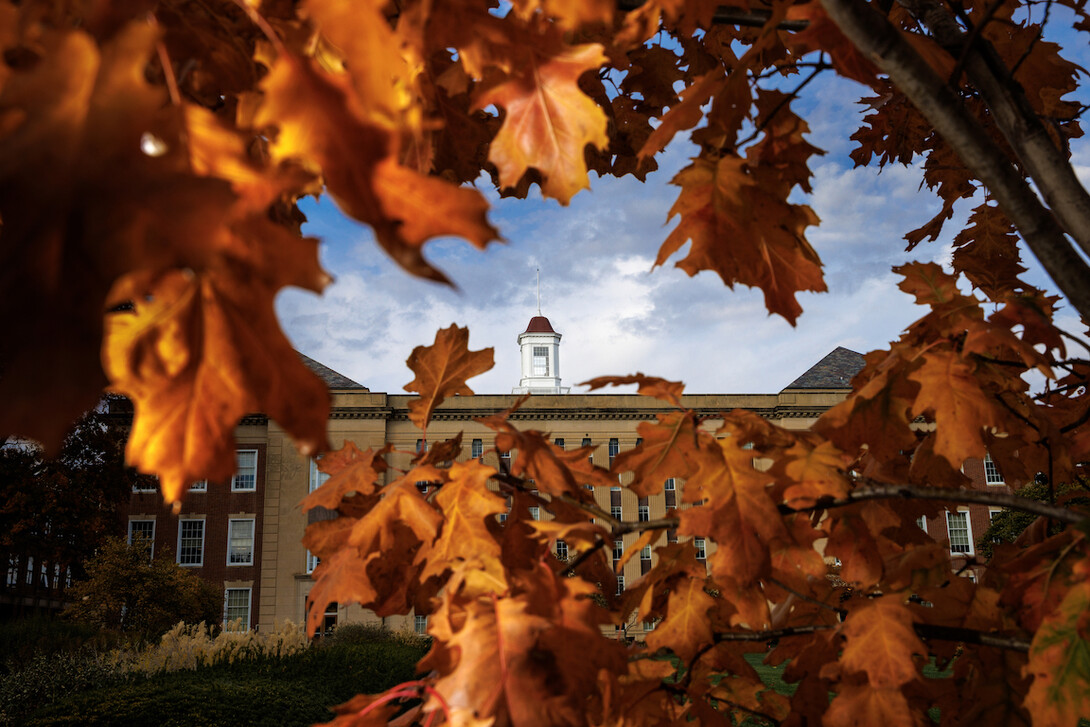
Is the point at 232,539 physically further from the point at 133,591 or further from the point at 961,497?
the point at 961,497

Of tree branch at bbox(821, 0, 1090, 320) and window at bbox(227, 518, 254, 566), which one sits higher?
tree branch at bbox(821, 0, 1090, 320)

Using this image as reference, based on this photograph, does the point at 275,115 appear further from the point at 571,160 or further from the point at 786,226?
the point at 786,226

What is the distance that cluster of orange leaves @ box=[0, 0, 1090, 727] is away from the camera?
57 centimetres

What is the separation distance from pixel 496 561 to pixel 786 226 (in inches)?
31.1

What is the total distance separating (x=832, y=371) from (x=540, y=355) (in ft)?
77.6

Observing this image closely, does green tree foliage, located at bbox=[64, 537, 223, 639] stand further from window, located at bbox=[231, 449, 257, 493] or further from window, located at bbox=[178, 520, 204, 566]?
window, located at bbox=[231, 449, 257, 493]

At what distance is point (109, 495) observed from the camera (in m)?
16.6

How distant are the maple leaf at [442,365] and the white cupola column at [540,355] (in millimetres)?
51256

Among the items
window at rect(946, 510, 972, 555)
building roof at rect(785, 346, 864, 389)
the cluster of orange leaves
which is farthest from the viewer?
building roof at rect(785, 346, 864, 389)

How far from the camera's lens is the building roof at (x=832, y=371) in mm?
A: 34156

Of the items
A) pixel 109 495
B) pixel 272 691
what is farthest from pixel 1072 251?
pixel 109 495

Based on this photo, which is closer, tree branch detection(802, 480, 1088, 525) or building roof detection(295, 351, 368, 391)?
tree branch detection(802, 480, 1088, 525)

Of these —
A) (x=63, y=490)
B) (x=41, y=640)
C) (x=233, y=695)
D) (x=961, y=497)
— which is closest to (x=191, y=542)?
(x=63, y=490)

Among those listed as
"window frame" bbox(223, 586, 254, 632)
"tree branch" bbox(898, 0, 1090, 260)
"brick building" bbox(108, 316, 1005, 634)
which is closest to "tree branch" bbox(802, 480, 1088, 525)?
"tree branch" bbox(898, 0, 1090, 260)
